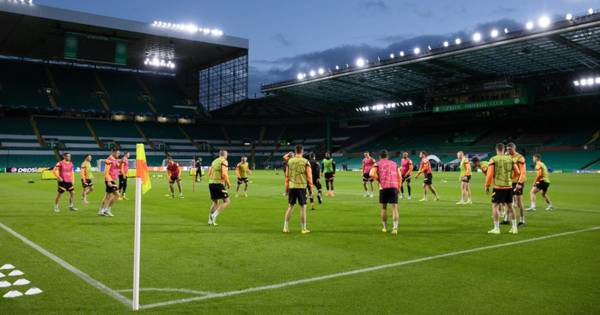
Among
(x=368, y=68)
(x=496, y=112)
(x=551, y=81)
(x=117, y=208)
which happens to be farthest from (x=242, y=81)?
(x=117, y=208)

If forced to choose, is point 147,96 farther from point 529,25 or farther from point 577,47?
point 577,47

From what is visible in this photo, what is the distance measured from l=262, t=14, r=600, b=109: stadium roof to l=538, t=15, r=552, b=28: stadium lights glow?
1.27 ft

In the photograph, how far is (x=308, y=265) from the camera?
26.8ft

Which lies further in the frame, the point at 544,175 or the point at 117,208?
the point at 117,208

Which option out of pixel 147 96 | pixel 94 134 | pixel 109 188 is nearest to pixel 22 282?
pixel 109 188

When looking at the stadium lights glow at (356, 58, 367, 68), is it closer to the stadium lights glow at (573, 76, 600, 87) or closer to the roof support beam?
the roof support beam

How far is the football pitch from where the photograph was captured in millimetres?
5988

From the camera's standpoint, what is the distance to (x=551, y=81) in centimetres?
5519

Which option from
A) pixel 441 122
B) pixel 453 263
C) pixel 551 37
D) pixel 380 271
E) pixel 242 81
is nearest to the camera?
pixel 380 271

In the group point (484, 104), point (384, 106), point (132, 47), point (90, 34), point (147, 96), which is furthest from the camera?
point (147, 96)

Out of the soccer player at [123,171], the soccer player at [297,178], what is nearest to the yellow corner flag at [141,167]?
the soccer player at [297,178]

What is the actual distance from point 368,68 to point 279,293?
50969mm

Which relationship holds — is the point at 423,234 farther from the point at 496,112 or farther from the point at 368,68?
the point at 496,112

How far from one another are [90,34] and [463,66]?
45045 millimetres
